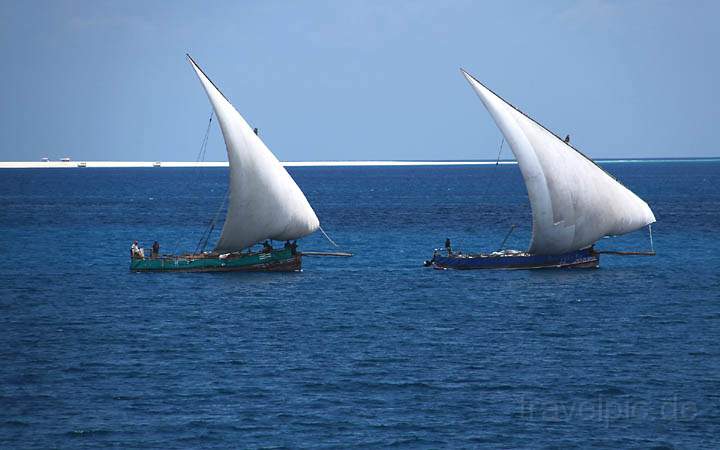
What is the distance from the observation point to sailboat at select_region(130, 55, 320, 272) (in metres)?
71.3

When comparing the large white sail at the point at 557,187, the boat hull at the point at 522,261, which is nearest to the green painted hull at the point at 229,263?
the boat hull at the point at 522,261

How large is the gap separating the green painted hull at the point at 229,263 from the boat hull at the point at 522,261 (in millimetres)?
10581

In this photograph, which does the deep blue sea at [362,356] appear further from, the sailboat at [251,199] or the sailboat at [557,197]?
the sailboat at [251,199]

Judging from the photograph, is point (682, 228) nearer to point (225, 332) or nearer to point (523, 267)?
point (523, 267)

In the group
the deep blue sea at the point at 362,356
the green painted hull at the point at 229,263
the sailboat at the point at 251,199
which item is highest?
the sailboat at the point at 251,199

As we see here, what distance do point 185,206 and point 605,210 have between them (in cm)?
10812

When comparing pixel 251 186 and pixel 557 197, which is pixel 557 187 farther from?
pixel 251 186

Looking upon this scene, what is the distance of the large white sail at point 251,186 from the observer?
71.3 metres

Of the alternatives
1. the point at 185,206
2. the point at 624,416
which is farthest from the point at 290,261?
the point at 185,206

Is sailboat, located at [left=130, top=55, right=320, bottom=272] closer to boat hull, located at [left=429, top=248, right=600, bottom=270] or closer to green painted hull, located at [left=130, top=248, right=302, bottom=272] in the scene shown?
green painted hull, located at [left=130, top=248, right=302, bottom=272]

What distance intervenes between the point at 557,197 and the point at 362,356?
94.9 ft

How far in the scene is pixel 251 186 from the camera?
234 ft

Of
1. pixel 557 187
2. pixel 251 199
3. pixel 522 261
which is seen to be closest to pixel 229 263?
pixel 251 199

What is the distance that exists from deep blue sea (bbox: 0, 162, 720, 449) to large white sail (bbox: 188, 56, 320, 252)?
11.1 feet
